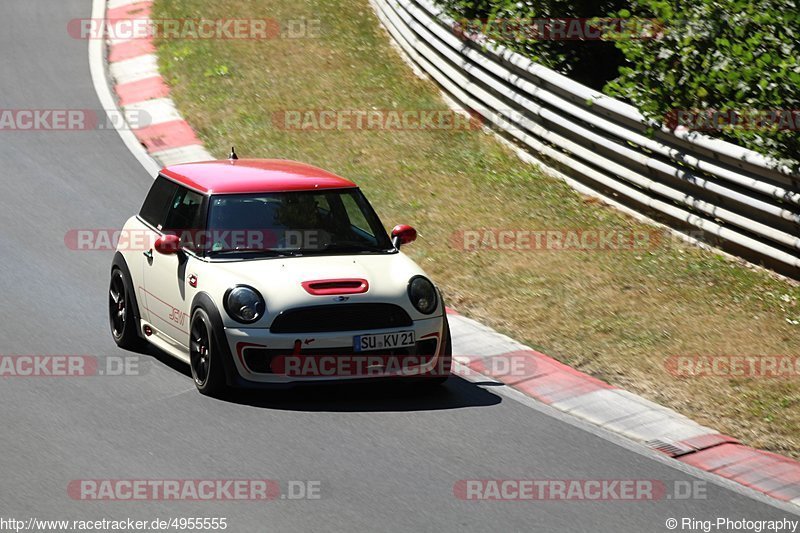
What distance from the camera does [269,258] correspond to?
914 centimetres

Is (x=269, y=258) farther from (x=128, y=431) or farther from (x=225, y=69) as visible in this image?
(x=225, y=69)

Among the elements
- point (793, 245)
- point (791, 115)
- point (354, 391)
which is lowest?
point (354, 391)

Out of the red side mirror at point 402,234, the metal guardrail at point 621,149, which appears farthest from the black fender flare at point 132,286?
the metal guardrail at point 621,149

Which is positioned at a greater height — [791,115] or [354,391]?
[791,115]

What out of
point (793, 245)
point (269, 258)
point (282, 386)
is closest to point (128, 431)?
point (282, 386)

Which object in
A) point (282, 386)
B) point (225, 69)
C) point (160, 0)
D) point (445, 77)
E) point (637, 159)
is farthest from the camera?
point (160, 0)

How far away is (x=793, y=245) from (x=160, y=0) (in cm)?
1350

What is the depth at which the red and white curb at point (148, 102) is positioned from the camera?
1575 cm

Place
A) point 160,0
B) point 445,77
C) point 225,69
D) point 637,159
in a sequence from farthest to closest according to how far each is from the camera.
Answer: point 160,0
point 225,69
point 445,77
point 637,159

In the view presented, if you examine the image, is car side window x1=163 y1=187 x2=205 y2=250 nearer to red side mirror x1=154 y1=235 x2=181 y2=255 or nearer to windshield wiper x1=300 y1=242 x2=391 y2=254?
red side mirror x1=154 y1=235 x2=181 y2=255

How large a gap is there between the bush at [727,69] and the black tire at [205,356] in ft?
18.4

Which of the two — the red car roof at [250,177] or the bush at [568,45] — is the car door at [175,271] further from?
the bush at [568,45]

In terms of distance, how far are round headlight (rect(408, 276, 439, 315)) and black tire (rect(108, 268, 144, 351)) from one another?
2.48m

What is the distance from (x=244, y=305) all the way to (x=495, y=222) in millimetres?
5234
